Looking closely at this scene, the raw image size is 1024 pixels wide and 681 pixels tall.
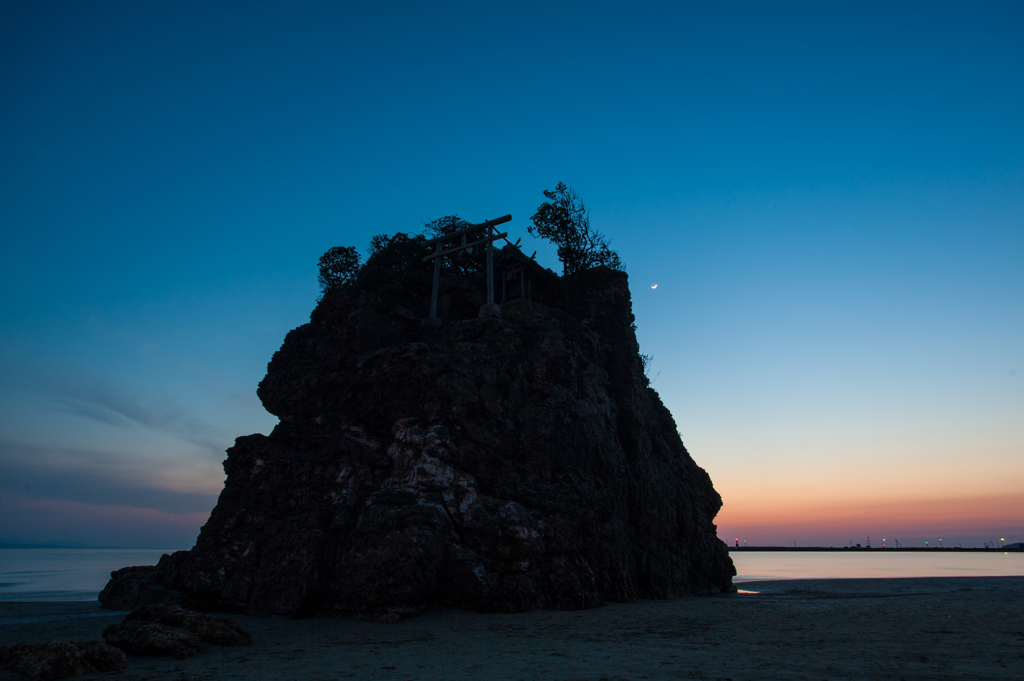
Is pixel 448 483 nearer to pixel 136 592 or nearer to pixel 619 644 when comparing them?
pixel 619 644

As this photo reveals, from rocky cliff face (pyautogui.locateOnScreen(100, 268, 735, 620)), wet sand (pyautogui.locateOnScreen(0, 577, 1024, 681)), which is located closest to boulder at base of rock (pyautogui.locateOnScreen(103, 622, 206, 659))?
wet sand (pyautogui.locateOnScreen(0, 577, 1024, 681))

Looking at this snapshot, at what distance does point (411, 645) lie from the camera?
39.8 feet

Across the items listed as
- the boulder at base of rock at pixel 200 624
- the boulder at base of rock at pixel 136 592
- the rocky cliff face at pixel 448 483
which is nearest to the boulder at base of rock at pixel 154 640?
the boulder at base of rock at pixel 200 624

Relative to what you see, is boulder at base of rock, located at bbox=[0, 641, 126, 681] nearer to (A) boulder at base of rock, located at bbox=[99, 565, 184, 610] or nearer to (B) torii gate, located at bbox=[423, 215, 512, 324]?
(A) boulder at base of rock, located at bbox=[99, 565, 184, 610]

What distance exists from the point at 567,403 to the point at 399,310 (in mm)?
9487

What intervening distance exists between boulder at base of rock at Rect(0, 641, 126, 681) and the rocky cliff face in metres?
6.41

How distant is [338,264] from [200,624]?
2533cm

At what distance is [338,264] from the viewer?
1368 inches

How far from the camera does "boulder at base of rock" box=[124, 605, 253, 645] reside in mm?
12125

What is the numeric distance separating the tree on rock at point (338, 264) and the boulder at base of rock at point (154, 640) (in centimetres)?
2510

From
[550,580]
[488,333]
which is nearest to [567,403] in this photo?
[488,333]

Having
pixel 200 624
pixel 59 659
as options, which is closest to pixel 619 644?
pixel 200 624

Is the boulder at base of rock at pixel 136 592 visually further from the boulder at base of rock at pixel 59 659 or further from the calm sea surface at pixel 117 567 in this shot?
the boulder at base of rock at pixel 59 659

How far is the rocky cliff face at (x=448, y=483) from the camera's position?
1652 cm
